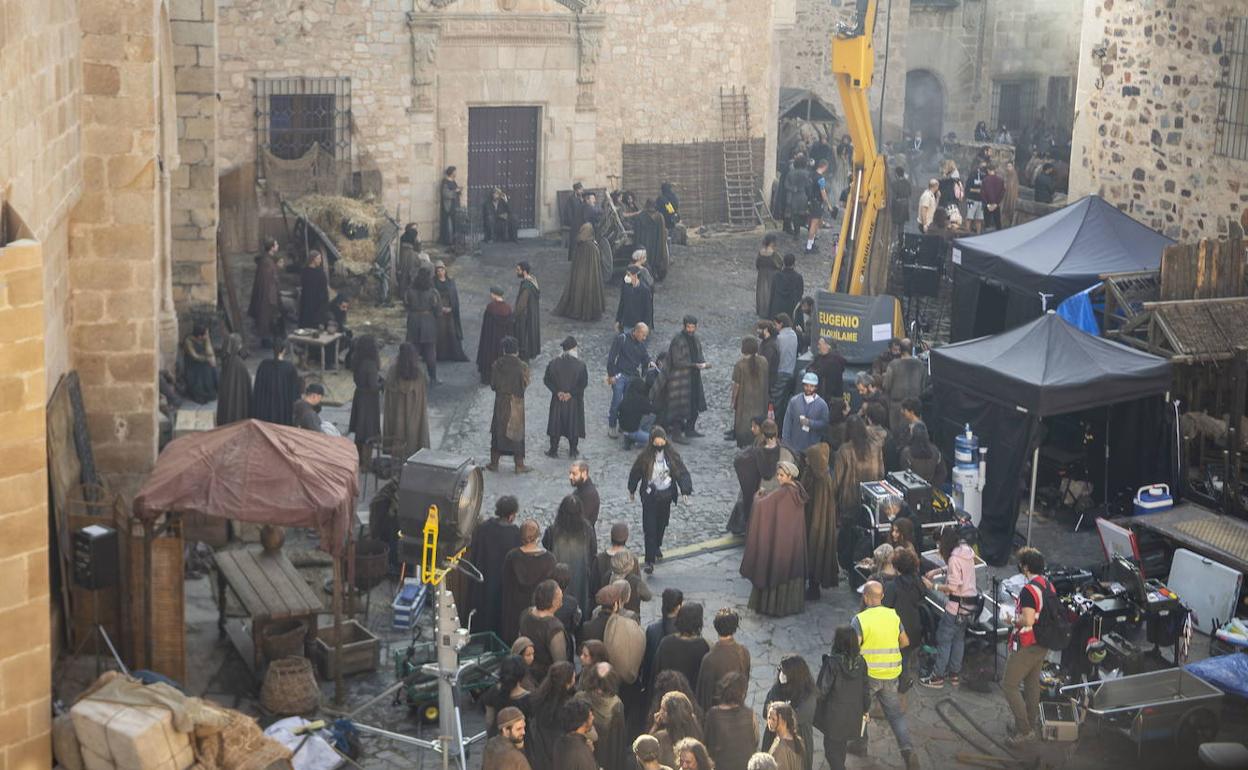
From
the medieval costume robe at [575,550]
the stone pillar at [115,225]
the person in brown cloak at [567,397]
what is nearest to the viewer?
the medieval costume robe at [575,550]

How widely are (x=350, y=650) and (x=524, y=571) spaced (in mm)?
1288

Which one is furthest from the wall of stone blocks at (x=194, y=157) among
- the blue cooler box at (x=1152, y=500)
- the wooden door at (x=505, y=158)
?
the blue cooler box at (x=1152, y=500)

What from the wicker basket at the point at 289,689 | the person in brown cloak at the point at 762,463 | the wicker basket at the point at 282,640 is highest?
the person in brown cloak at the point at 762,463

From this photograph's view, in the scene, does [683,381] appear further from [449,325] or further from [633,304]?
[449,325]

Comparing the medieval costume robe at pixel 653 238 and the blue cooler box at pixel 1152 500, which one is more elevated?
the medieval costume robe at pixel 653 238

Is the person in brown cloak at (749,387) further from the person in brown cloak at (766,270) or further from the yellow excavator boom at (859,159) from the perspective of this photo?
the person in brown cloak at (766,270)

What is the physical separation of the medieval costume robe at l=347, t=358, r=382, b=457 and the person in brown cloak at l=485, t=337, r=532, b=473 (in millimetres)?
1037

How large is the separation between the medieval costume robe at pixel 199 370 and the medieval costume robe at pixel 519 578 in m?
6.30

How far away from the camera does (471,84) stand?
2534cm

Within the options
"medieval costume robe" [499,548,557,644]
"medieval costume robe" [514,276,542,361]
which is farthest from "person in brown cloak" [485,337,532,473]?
"medieval costume robe" [499,548,557,644]

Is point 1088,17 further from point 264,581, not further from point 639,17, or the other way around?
point 264,581

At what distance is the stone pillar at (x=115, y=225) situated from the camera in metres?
12.7

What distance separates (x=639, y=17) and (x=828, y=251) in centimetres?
460

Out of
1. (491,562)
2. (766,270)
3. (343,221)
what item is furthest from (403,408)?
(343,221)
